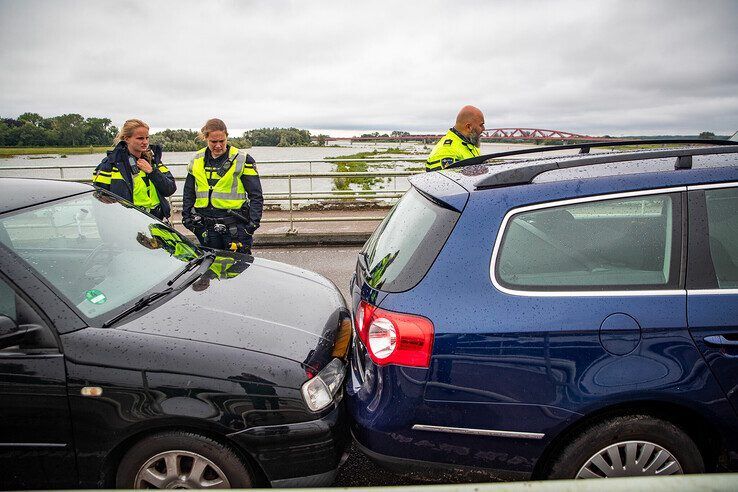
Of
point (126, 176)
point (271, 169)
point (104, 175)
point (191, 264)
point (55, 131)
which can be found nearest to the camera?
point (191, 264)

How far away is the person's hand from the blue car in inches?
140

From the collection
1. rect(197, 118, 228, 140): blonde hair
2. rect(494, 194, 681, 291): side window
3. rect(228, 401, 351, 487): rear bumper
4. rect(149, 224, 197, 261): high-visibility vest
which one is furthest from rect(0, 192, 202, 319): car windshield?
rect(494, 194, 681, 291): side window

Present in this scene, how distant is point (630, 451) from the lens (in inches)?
75.1

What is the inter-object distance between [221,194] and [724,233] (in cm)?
395

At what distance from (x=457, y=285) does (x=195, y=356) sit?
1.17 meters

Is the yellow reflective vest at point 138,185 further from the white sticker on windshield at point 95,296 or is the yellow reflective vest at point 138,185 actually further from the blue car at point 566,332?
the blue car at point 566,332

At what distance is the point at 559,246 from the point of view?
79.7 inches

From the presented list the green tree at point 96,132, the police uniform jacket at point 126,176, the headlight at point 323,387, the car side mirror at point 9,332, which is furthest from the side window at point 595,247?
the green tree at point 96,132

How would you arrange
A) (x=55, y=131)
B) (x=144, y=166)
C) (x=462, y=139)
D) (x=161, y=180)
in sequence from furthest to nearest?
(x=55, y=131) → (x=462, y=139) → (x=161, y=180) → (x=144, y=166)

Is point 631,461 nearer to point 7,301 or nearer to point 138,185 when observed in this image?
point 7,301

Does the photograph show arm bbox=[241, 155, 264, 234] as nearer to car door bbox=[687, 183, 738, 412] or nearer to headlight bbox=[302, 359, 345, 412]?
headlight bbox=[302, 359, 345, 412]

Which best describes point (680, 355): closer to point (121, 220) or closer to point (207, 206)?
point (121, 220)

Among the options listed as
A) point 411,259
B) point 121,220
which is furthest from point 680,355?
point 121,220

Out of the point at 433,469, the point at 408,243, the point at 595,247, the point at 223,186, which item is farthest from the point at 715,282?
the point at 223,186
